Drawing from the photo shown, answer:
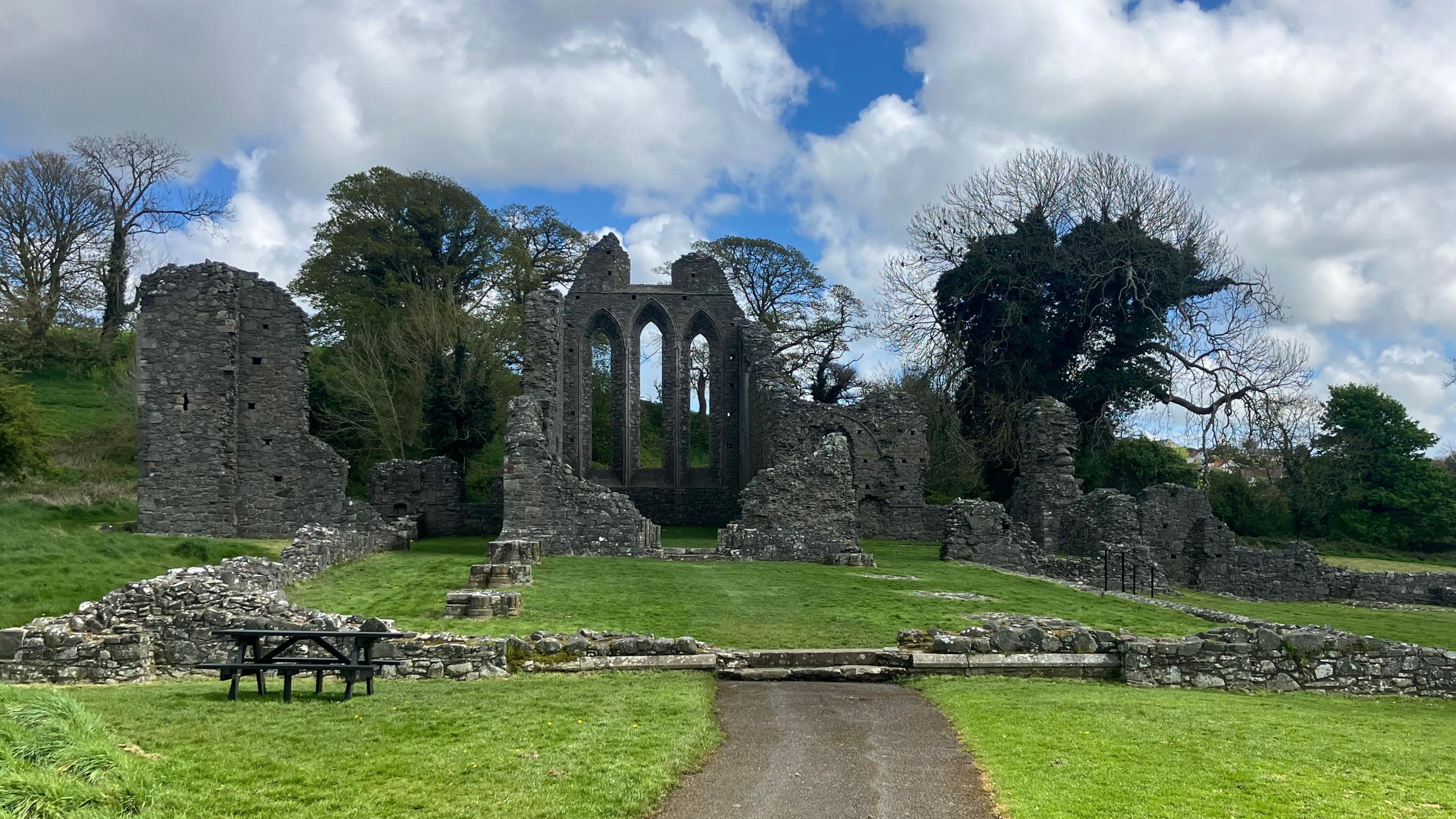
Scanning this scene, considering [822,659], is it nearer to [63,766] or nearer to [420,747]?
[420,747]

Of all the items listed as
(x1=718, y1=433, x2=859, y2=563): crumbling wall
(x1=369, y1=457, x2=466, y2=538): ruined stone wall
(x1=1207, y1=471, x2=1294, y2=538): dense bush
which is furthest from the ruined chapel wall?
(x1=1207, y1=471, x2=1294, y2=538): dense bush

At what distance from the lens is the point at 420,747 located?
7223mm

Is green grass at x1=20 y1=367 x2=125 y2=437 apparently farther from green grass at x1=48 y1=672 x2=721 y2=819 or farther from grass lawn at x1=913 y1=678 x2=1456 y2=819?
grass lawn at x1=913 y1=678 x2=1456 y2=819

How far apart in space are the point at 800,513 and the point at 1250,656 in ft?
41.7

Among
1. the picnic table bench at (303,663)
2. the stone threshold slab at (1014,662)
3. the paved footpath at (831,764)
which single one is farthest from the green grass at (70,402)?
the paved footpath at (831,764)

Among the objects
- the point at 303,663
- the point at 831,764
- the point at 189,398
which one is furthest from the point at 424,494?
the point at 831,764

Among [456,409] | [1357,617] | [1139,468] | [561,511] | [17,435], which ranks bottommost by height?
[1357,617]

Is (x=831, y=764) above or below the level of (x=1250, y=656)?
below

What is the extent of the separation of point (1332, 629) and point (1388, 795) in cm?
669

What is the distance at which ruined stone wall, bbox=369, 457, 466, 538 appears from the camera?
95.4 feet

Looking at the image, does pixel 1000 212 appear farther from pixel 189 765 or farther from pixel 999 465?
pixel 189 765

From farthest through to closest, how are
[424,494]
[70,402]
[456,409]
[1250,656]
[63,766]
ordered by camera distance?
[70,402] < [456,409] < [424,494] < [1250,656] < [63,766]

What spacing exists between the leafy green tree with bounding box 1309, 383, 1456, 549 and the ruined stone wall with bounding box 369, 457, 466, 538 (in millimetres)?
30506

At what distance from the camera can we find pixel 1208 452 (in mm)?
29641
